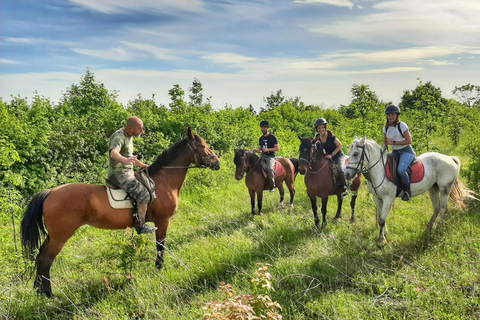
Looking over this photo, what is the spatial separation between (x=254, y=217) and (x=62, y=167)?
6.81 m

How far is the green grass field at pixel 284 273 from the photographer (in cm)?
408

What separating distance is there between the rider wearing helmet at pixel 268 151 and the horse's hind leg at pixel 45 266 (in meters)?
5.44

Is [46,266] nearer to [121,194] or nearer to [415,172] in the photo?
[121,194]

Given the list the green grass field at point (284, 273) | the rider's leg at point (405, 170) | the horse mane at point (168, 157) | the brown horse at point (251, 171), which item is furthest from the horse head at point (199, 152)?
the rider's leg at point (405, 170)

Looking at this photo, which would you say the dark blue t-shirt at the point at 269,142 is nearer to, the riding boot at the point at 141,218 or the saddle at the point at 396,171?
the saddle at the point at 396,171

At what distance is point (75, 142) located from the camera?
10719 millimetres

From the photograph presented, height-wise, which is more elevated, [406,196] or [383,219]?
[406,196]

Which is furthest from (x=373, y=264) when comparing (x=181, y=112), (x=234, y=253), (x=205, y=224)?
(x=181, y=112)

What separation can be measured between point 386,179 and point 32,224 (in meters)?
6.64

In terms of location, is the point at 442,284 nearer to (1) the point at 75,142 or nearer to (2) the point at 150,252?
(2) the point at 150,252

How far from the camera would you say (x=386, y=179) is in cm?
632

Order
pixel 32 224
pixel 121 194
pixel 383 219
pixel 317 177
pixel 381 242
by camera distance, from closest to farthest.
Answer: pixel 32 224, pixel 121 194, pixel 381 242, pixel 383 219, pixel 317 177

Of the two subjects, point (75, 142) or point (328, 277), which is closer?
point (328, 277)

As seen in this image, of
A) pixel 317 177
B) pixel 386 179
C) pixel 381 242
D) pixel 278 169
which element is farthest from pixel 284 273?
pixel 278 169
